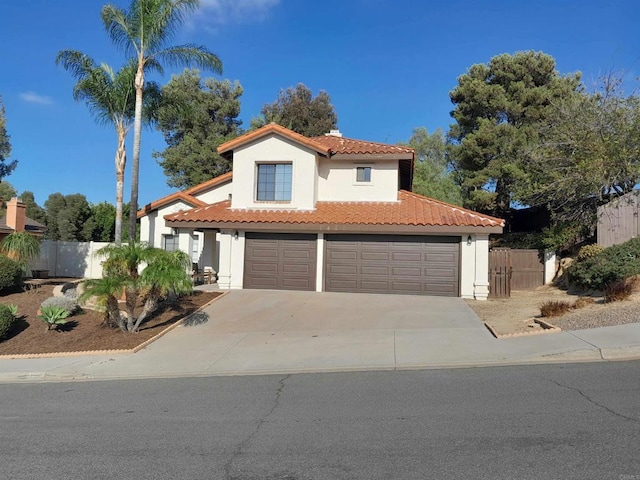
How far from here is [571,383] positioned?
6910 millimetres

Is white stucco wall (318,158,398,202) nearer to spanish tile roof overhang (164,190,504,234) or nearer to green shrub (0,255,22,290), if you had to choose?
spanish tile roof overhang (164,190,504,234)

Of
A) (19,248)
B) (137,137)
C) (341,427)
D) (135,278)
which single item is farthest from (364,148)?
(341,427)

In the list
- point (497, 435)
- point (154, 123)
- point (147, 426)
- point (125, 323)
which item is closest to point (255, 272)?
point (125, 323)

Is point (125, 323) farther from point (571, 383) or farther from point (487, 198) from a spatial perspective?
point (487, 198)

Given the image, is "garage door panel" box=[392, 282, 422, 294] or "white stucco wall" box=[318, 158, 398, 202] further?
"white stucco wall" box=[318, 158, 398, 202]

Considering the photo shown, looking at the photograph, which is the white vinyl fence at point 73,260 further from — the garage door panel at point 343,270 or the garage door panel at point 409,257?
the garage door panel at point 409,257

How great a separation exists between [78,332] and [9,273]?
17.6ft

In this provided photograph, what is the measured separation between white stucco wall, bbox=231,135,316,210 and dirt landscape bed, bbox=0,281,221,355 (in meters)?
5.41

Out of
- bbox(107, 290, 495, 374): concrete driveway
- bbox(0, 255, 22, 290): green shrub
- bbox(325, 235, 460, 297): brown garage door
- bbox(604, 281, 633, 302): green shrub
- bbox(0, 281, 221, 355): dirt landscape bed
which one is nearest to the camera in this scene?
bbox(107, 290, 495, 374): concrete driveway

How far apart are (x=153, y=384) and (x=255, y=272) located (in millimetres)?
10185

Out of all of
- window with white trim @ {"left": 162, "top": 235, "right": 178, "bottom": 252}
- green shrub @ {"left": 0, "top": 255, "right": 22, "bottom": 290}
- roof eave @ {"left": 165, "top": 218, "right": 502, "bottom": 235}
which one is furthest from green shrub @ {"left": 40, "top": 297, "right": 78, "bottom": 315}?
window with white trim @ {"left": 162, "top": 235, "right": 178, "bottom": 252}

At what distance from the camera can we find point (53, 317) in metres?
12.1

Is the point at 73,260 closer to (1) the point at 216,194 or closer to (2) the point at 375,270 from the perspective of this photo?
(1) the point at 216,194

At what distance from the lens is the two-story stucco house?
17.2 metres
